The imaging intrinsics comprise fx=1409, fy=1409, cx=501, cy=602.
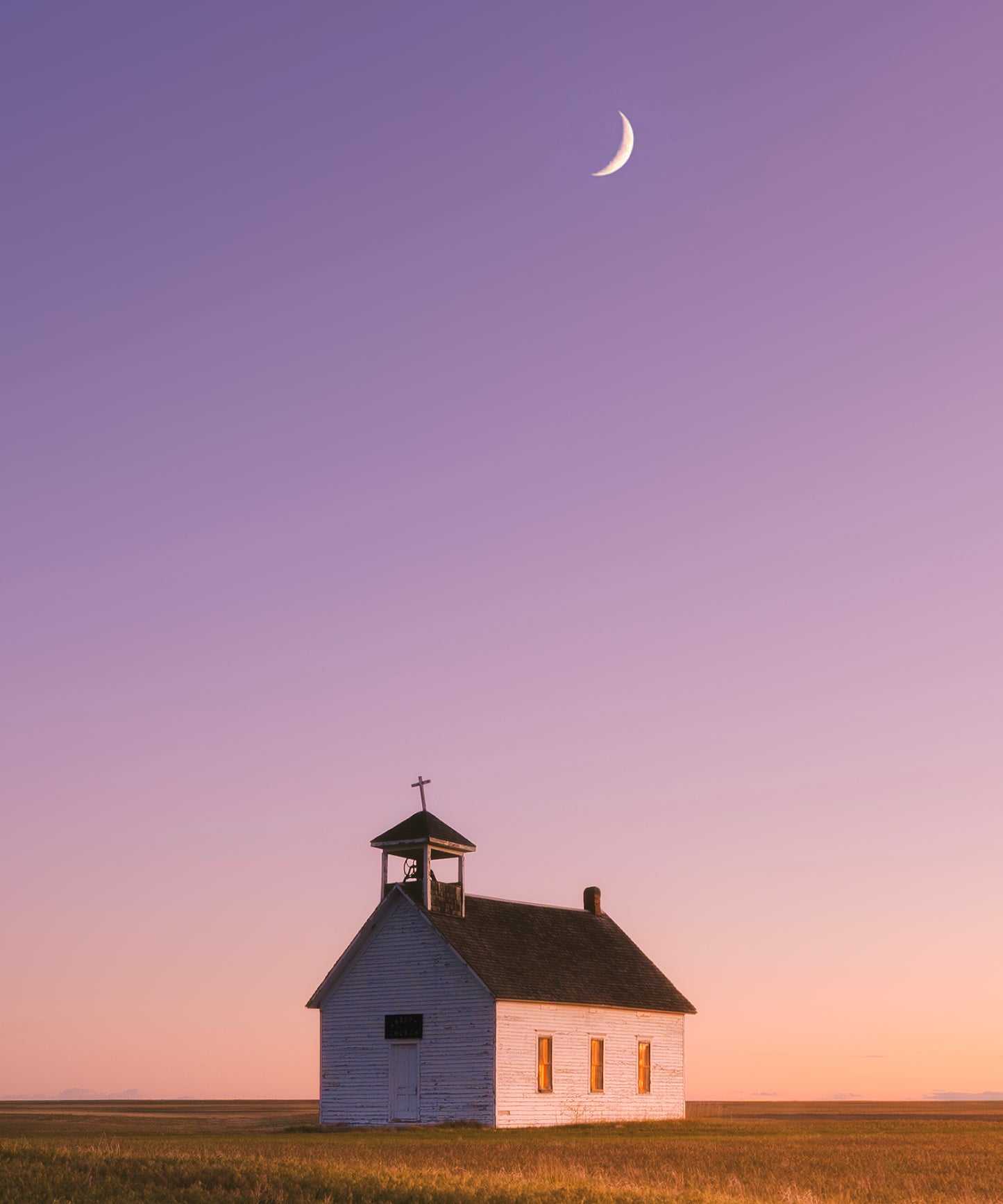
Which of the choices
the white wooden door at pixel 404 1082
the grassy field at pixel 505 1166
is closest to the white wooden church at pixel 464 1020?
the white wooden door at pixel 404 1082

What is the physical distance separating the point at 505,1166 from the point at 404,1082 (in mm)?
19917

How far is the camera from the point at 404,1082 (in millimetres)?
46719

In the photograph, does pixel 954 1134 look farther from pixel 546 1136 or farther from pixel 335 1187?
pixel 335 1187

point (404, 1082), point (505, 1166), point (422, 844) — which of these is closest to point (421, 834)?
point (422, 844)

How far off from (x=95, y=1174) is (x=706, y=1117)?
45.1m

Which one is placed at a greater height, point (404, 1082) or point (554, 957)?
point (554, 957)

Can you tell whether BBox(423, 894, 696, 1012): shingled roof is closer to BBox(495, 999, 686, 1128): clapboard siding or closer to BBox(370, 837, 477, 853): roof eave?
BBox(495, 999, 686, 1128): clapboard siding

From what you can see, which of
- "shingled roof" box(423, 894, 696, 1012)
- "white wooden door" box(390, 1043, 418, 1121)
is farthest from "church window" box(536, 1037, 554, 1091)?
"white wooden door" box(390, 1043, 418, 1121)

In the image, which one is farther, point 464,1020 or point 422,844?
point 422,844

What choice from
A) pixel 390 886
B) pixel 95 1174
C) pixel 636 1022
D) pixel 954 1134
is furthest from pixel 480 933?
pixel 95 1174

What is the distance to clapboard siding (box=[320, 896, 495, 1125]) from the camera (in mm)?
45312

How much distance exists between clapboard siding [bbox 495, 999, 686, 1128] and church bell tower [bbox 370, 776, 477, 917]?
460 centimetres

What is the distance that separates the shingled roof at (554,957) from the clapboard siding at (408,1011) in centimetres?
100

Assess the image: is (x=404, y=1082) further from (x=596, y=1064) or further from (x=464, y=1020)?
(x=596, y=1064)
